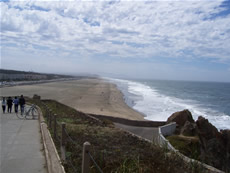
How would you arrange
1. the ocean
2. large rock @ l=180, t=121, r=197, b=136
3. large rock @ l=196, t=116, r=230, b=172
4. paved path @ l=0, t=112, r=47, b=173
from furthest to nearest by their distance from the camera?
the ocean, large rock @ l=180, t=121, r=197, b=136, large rock @ l=196, t=116, r=230, b=172, paved path @ l=0, t=112, r=47, b=173

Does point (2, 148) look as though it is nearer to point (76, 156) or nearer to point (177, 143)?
point (76, 156)

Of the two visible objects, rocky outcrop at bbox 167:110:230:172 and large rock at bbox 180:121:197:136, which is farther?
large rock at bbox 180:121:197:136

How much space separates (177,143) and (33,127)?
7.11m

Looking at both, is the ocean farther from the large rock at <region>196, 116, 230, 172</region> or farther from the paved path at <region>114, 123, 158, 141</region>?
the large rock at <region>196, 116, 230, 172</region>

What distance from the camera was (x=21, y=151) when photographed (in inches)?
258

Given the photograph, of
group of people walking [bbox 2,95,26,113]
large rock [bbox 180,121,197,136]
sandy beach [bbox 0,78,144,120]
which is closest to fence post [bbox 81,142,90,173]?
large rock [bbox 180,121,197,136]

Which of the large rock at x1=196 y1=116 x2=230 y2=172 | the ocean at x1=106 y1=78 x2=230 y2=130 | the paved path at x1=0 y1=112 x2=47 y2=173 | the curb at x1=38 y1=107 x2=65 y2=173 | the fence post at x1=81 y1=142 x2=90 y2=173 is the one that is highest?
the fence post at x1=81 y1=142 x2=90 y2=173

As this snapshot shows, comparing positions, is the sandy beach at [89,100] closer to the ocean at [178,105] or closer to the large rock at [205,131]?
→ the ocean at [178,105]

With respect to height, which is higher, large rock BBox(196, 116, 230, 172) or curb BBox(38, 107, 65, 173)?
curb BBox(38, 107, 65, 173)

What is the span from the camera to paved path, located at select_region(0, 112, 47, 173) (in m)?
5.36

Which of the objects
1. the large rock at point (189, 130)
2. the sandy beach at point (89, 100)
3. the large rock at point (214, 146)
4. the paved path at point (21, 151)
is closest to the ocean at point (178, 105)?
the sandy beach at point (89, 100)

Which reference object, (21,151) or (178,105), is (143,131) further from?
(178,105)

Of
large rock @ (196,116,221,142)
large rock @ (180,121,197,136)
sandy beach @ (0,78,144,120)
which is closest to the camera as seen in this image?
large rock @ (196,116,221,142)

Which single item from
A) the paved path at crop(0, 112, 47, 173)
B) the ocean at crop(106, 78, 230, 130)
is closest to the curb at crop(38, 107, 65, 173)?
the paved path at crop(0, 112, 47, 173)
